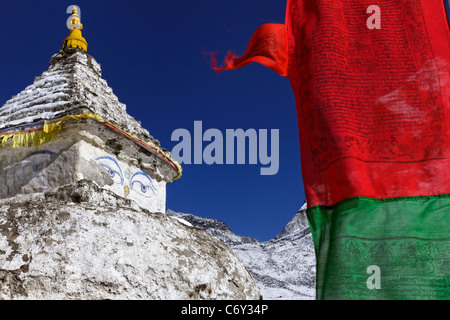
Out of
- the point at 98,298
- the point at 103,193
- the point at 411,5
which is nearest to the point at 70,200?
the point at 103,193

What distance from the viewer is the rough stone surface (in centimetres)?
157

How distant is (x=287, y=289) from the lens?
36.7ft

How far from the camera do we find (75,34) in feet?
19.6

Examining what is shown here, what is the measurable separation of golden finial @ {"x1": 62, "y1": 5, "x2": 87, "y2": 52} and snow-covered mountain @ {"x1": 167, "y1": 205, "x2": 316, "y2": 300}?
534cm

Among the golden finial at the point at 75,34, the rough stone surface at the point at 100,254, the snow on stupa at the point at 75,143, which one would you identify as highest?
the golden finial at the point at 75,34

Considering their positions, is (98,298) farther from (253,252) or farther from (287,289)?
(253,252)

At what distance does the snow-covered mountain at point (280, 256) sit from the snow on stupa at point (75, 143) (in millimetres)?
5565

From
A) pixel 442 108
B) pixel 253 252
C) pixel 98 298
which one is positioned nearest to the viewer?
pixel 98 298

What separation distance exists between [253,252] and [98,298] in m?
12.0

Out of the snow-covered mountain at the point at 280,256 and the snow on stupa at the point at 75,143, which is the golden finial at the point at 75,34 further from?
the snow-covered mountain at the point at 280,256

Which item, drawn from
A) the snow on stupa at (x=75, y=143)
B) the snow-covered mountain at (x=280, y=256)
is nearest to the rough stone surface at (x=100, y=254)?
the snow on stupa at (x=75, y=143)

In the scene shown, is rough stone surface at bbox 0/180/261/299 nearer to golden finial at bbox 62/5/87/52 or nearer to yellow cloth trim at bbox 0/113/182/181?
yellow cloth trim at bbox 0/113/182/181

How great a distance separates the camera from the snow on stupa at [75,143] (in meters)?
4.04

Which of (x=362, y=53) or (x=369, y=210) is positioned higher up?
(x=362, y=53)
